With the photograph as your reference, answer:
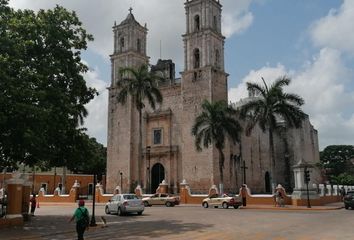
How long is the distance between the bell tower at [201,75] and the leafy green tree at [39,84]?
23135 millimetres

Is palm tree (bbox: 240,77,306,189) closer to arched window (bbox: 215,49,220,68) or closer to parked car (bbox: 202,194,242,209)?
parked car (bbox: 202,194,242,209)

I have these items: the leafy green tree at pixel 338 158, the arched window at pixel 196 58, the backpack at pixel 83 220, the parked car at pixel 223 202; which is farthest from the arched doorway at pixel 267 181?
the backpack at pixel 83 220

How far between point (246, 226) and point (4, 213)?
988 cm

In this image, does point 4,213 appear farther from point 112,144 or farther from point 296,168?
point 112,144

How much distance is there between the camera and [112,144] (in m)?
48.4

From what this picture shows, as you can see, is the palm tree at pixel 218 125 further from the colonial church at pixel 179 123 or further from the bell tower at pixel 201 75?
the colonial church at pixel 179 123

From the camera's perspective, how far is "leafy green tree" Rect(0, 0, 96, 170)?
1495 cm


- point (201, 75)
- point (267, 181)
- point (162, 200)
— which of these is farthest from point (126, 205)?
point (267, 181)

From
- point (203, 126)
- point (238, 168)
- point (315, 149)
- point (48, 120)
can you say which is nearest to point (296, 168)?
point (203, 126)

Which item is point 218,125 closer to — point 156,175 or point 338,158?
point 156,175

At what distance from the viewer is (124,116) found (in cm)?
4809

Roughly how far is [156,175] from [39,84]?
31.8 meters

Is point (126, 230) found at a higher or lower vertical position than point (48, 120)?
lower

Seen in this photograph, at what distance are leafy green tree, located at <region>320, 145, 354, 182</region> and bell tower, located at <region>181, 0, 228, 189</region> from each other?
5147 centimetres
